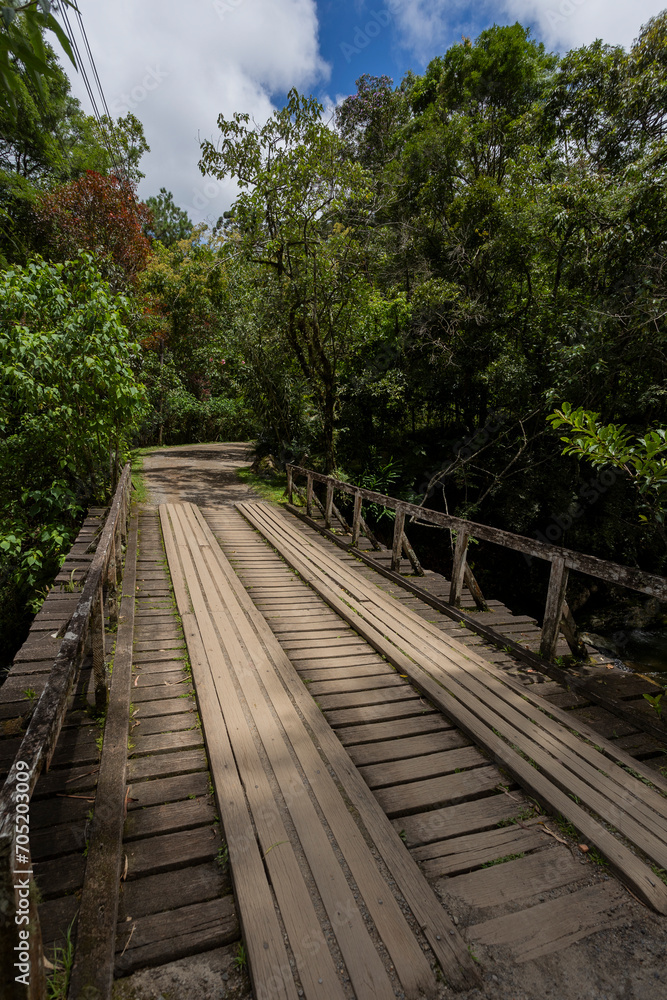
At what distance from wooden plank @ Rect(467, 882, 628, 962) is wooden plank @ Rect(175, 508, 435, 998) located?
0.96ft

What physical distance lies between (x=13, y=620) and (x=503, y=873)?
26.9ft

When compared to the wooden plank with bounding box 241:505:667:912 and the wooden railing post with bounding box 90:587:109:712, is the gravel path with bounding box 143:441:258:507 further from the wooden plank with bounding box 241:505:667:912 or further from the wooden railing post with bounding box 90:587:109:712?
the wooden plank with bounding box 241:505:667:912

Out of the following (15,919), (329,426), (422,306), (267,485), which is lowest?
(267,485)

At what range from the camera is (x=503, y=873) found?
6.35 feet

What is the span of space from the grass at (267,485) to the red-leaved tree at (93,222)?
19.8 ft

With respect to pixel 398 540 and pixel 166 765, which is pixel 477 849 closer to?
pixel 166 765

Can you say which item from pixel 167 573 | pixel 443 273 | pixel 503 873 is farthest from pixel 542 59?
pixel 503 873

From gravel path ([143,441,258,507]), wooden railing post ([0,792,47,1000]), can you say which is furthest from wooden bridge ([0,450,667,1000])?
gravel path ([143,441,258,507])

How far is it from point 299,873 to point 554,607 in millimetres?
2568

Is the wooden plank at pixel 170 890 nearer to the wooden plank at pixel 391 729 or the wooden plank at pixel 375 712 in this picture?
the wooden plank at pixel 391 729

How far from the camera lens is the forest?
21.9 feet

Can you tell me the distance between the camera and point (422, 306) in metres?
10.9

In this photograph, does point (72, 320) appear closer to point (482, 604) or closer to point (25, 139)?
point (482, 604)

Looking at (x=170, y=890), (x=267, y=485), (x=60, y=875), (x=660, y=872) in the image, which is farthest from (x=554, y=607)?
(x=267, y=485)
